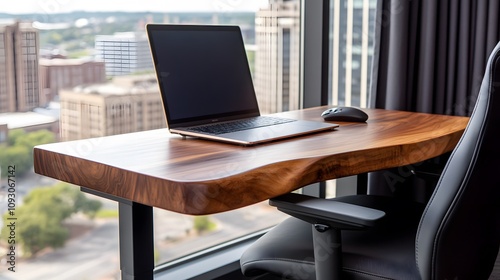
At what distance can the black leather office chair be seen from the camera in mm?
1127

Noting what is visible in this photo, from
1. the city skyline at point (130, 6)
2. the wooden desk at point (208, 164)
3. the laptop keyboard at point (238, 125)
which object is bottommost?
the wooden desk at point (208, 164)

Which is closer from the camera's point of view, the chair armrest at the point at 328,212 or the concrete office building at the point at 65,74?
the chair armrest at the point at 328,212

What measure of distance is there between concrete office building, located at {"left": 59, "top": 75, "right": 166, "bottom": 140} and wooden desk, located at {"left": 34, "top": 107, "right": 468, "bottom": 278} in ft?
0.77

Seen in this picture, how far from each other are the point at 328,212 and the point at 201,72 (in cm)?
63

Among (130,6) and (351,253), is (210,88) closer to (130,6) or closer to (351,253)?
(130,6)

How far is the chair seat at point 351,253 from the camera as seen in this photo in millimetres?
1331

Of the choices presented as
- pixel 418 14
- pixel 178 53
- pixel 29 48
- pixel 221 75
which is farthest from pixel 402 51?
pixel 29 48

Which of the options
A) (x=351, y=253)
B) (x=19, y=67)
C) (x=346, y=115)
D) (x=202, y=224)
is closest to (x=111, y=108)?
(x=19, y=67)

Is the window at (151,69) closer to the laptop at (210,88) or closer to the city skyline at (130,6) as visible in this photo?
the city skyline at (130,6)

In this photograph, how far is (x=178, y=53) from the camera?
1.60 m

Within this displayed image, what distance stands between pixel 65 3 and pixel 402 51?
113 cm

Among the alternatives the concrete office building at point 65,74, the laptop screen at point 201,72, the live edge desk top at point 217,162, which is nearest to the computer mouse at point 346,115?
the live edge desk top at point 217,162

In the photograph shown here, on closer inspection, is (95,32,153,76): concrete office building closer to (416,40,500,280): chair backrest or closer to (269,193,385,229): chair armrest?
(269,193,385,229): chair armrest

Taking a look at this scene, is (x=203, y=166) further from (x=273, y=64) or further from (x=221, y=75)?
(x=273, y=64)
